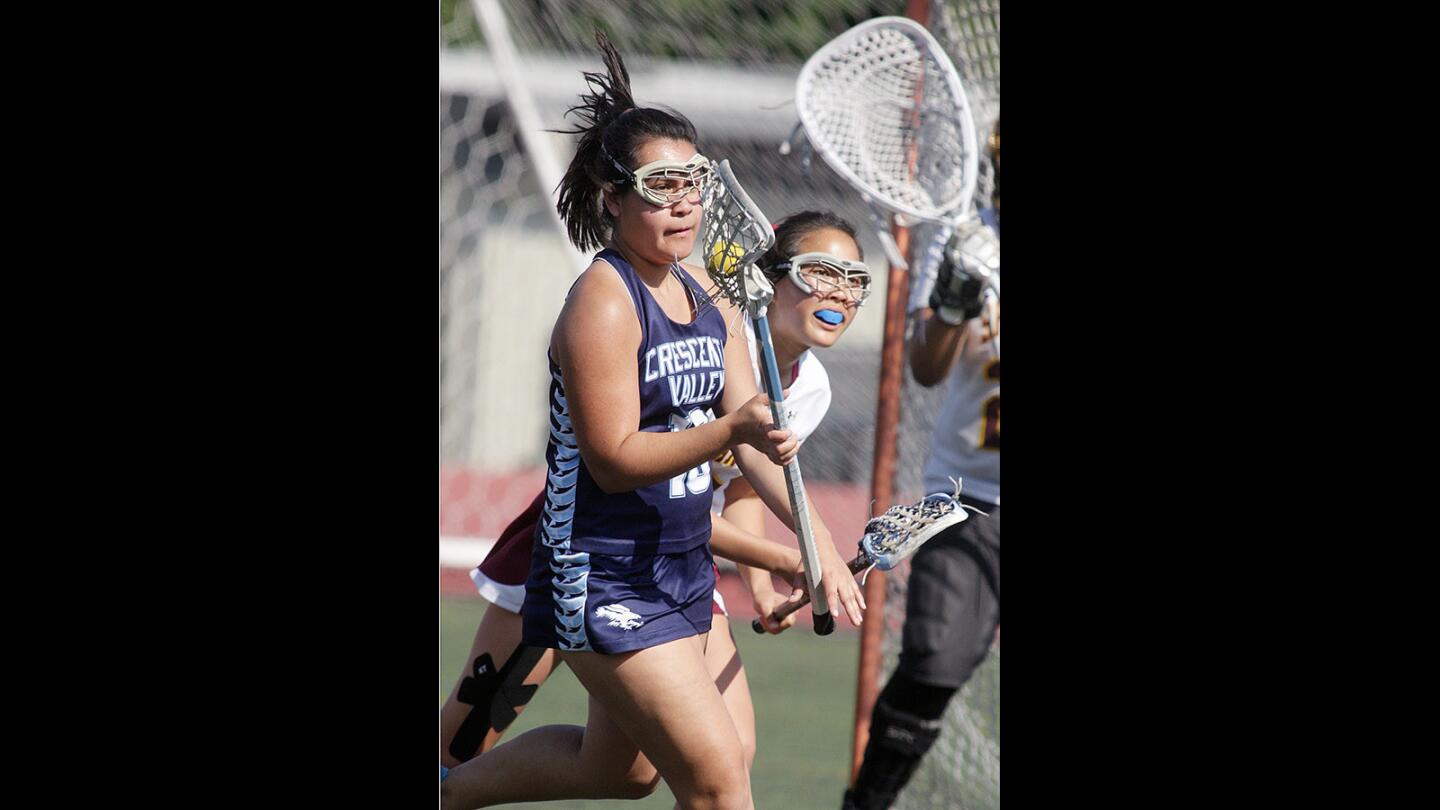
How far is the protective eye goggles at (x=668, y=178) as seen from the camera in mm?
2551

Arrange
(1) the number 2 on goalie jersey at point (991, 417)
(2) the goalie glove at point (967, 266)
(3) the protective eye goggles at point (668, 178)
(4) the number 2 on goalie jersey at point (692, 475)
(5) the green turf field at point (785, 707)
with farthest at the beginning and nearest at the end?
1. (5) the green turf field at point (785, 707)
2. (1) the number 2 on goalie jersey at point (991, 417)
3. (2) the goalie glove at point (967, 266)
4. (4) the number 2 on goalie jersey at point (692, 475)
5. (3) the protective eye goggles at point (668, 178)

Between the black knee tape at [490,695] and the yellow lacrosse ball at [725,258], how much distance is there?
99cm

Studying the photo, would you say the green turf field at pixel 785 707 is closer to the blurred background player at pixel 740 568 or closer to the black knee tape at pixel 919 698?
the blurred background player at pixel 740 568

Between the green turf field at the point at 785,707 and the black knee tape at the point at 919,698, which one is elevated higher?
the black knee tape at the point at 919,698

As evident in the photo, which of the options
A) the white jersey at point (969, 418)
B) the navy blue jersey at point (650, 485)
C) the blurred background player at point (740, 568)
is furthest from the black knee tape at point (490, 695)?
A: the white jersey at point (969, 418)

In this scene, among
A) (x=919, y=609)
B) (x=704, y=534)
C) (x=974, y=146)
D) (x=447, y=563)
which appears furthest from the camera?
(x=447, y=563)

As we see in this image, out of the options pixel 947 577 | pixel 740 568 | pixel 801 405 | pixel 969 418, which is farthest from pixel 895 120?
pixel 740 568

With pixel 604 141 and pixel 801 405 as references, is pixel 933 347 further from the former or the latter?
pixel 604 141

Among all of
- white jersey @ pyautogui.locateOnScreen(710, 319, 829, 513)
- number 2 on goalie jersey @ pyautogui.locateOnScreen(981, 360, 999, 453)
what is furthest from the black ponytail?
number 2 on goalie jersey @ pyautogui.locateOnScreen(981, 360, 999, 453)

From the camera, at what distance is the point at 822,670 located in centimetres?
611

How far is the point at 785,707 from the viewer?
5418mm
